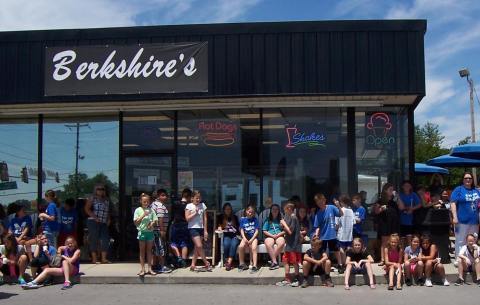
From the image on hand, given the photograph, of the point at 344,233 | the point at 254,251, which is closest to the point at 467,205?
the point at 344,233

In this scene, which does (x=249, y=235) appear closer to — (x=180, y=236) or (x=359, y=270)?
(x=180, y=236)

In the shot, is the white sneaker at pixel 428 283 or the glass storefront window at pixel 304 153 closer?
the white sneaker at pixel 428 283

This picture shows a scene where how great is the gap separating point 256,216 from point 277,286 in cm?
181

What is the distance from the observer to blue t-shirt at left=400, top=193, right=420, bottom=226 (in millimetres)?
11531

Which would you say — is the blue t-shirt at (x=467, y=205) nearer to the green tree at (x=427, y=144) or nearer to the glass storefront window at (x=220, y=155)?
the glass storefront window at (x=220, y=155)

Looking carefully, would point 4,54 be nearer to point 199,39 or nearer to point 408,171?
point 199,39

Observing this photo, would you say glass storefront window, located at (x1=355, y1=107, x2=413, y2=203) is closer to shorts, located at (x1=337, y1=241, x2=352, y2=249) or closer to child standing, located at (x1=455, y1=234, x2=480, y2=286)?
shorts, located at (x1=337, y1=241, x2=352, y2=249)

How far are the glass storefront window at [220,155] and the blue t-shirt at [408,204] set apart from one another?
2976 mm

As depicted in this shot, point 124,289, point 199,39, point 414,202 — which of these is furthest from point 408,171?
point 124,289

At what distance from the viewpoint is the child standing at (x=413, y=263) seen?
10.0 metres

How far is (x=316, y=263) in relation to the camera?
10195 mm

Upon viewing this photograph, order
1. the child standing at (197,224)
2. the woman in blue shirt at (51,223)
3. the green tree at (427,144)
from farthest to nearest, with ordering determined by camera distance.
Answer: the green tree at (427,144)
the woman in blue shirt at (51,223)
the child standing at (197,224)

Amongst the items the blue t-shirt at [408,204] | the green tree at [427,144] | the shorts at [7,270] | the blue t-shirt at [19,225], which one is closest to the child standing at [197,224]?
the shorts at [7,270]

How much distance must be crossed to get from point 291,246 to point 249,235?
3.93 ft
